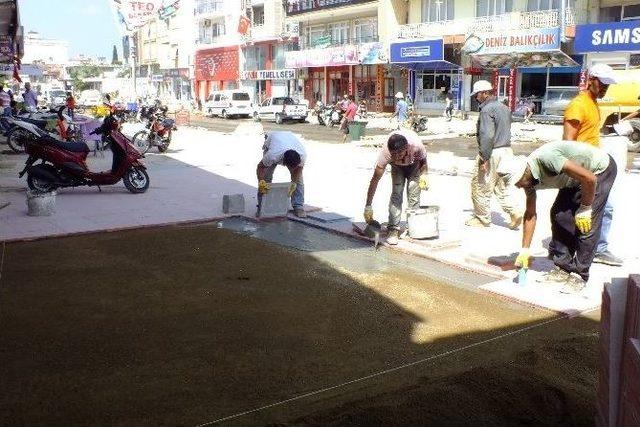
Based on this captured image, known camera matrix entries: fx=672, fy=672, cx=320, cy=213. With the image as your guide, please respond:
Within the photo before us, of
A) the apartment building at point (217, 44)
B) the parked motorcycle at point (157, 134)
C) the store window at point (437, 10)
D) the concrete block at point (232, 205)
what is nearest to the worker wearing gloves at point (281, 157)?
the concrete block at point (232, 205)

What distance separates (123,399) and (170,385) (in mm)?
298

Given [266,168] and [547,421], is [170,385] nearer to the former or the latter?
[547,421]

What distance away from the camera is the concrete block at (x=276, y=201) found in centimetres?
917

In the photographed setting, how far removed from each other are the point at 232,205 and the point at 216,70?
54607 mm

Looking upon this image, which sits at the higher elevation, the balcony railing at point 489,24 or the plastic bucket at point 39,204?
the balcony railing at point 489,24

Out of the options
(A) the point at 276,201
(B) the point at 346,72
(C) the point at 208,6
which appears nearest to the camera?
(A) the point at 276,201

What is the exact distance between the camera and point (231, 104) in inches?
1590

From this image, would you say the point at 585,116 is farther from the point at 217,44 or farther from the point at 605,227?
the point at 217,44

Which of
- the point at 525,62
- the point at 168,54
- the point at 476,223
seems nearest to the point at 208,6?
the point at 168,54

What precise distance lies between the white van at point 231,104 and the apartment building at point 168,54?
83.2 feet

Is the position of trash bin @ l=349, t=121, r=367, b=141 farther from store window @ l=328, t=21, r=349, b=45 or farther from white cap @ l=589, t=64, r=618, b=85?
store window @ l=328, t=21, r=349, b=45

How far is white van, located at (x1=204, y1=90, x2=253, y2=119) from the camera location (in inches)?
1585

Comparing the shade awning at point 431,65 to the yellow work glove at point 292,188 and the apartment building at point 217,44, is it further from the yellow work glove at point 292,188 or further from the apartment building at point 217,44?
the yellow work glove at point 292,188

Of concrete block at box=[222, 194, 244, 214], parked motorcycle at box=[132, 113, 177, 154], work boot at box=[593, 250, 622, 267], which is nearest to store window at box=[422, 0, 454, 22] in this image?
parked motorcycle at box=[132, 113, 177, 154]
